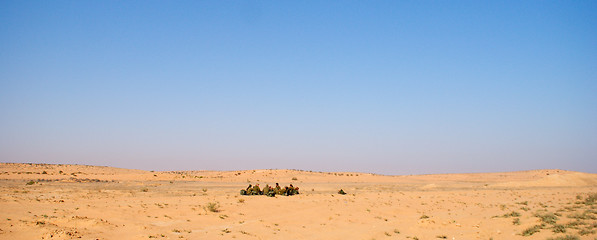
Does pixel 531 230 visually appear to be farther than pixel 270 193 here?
No

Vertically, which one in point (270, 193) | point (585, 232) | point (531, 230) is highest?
point (270, 193)

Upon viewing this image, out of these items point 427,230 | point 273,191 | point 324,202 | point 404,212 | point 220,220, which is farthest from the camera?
point 273,191

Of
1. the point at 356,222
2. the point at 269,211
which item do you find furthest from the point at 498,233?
the point at 269,211

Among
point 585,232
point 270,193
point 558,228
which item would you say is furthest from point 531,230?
point 270,193

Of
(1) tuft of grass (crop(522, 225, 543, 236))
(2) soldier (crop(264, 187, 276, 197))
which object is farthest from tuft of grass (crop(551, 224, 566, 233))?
(2) soldier (crop(264, 187, 276, 197))

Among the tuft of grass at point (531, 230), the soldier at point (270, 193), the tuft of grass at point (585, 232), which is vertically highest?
the soldier at point (270, 193)

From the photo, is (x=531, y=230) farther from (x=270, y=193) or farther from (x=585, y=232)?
(x=270, y=193)

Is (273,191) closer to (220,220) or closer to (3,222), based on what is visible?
(220,220)

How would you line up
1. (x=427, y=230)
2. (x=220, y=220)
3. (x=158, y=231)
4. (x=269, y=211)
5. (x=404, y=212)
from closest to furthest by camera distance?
(x=158, y=231) → (x=427, y=230) → (x=220, y=220) → (x=269, y=211) → (x=404, y=212)

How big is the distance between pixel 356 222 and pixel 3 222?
1532 centimetres

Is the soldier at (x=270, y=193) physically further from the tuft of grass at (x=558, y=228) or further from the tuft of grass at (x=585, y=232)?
the tuft of grass at (x=585, y=232)

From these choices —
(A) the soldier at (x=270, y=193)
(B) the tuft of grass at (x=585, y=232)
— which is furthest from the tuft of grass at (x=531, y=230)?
(A) the soldier at (x=270, y=193)

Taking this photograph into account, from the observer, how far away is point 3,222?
1548 cm

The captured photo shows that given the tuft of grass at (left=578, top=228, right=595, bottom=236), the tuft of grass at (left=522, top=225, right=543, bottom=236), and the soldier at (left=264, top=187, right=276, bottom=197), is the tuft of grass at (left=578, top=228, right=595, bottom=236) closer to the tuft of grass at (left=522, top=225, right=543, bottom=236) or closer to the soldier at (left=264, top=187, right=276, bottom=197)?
the tuft of grass at (left=522, top=225, right=543, bottom=236)
